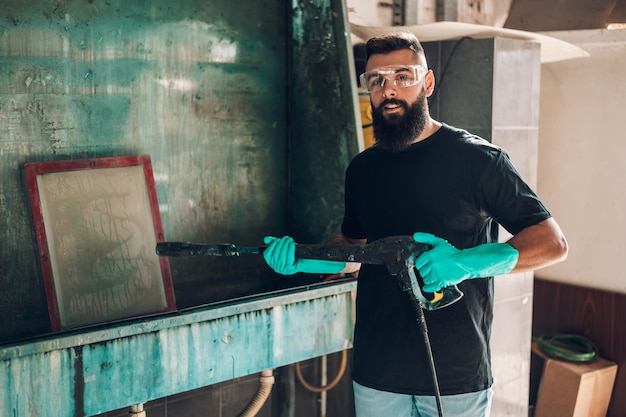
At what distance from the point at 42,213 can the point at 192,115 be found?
2.17ft

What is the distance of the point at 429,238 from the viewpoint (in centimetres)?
172

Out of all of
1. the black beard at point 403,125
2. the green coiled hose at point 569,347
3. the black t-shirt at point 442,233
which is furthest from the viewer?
the green coiled hose at point 569,347

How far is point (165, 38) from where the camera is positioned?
8.18ft

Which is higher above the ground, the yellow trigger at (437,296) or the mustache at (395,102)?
the mustache at (395,102)

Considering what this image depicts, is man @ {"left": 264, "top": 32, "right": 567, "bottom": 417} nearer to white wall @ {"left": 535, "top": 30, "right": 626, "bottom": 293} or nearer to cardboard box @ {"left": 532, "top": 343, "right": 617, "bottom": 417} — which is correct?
cardboard box @ {"left": 532, "top": 343, "right": 617, "bottom": 417}

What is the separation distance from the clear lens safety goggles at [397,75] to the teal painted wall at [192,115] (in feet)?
2.03

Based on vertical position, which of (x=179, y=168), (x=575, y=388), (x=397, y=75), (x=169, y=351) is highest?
(x=397, y=75)

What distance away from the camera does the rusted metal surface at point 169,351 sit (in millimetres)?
1741

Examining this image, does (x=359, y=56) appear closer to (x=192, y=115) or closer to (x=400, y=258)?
(x=192, y=115)

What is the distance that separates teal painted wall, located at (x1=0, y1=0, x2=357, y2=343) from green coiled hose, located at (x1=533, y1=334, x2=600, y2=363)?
5.45 ft

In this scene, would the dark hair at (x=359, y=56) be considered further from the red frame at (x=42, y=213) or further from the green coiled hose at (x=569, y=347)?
the green coiled hose at (x=569, y=347)

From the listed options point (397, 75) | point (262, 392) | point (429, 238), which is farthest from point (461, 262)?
point (262, 392)

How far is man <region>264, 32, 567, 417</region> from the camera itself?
1.71m

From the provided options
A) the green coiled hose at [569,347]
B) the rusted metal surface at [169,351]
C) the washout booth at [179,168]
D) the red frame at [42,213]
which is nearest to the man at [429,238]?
the rusted metal surface at [169,351]
